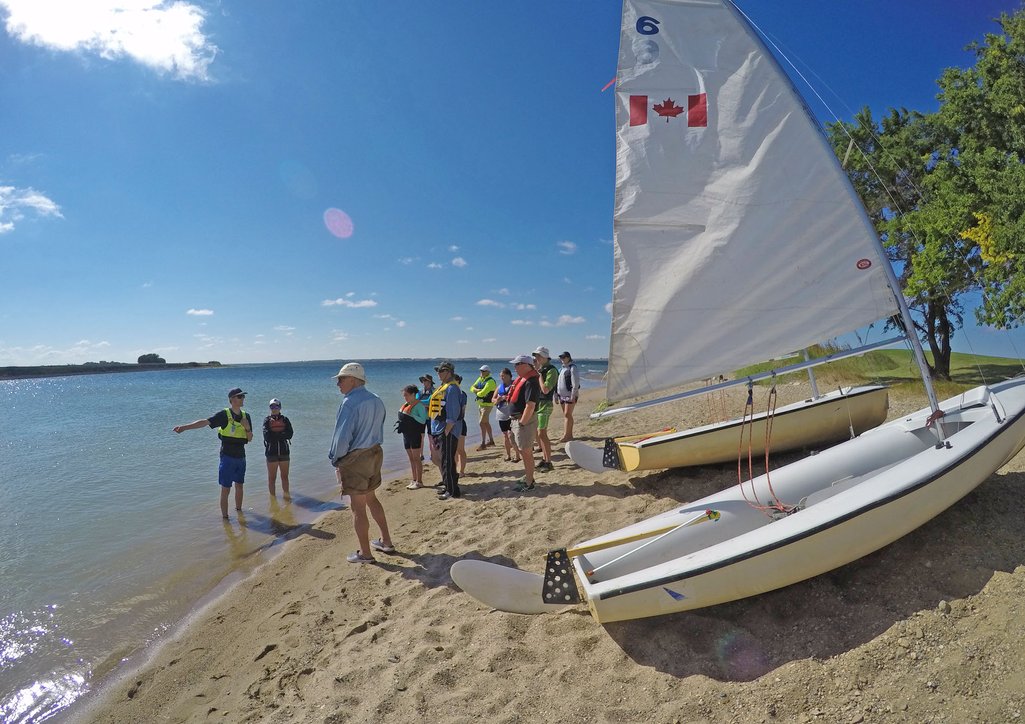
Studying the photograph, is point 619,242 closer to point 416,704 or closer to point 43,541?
point 416,704

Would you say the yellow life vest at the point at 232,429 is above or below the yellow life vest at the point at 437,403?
below

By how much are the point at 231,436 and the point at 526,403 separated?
13.5ft

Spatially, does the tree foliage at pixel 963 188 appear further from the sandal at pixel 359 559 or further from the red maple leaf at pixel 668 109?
the sandal at pixel 359 559

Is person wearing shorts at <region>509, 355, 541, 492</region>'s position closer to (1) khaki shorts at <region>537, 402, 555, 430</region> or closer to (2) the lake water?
(1) khaki shorts at <region>537, 402, 555, 430</region>

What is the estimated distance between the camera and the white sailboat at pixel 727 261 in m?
3.61

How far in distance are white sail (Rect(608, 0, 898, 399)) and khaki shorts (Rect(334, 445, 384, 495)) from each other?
8.31 feet

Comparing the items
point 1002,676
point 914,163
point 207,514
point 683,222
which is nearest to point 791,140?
point 683,222

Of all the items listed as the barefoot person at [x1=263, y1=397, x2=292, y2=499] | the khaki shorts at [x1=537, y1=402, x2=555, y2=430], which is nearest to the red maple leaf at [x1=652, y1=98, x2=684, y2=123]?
the khaki shorts at [x1=537, y1=402, x2=555, y2=430]

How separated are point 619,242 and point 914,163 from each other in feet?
48.2

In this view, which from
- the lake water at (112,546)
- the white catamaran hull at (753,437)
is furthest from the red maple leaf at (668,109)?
the lake water at (112,546)

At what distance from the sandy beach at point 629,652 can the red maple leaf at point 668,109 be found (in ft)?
12.2

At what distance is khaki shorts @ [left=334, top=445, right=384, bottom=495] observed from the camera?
4539mm

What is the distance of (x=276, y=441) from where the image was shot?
7.74 m

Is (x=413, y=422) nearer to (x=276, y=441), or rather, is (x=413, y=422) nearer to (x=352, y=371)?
(x=276, y=441)
